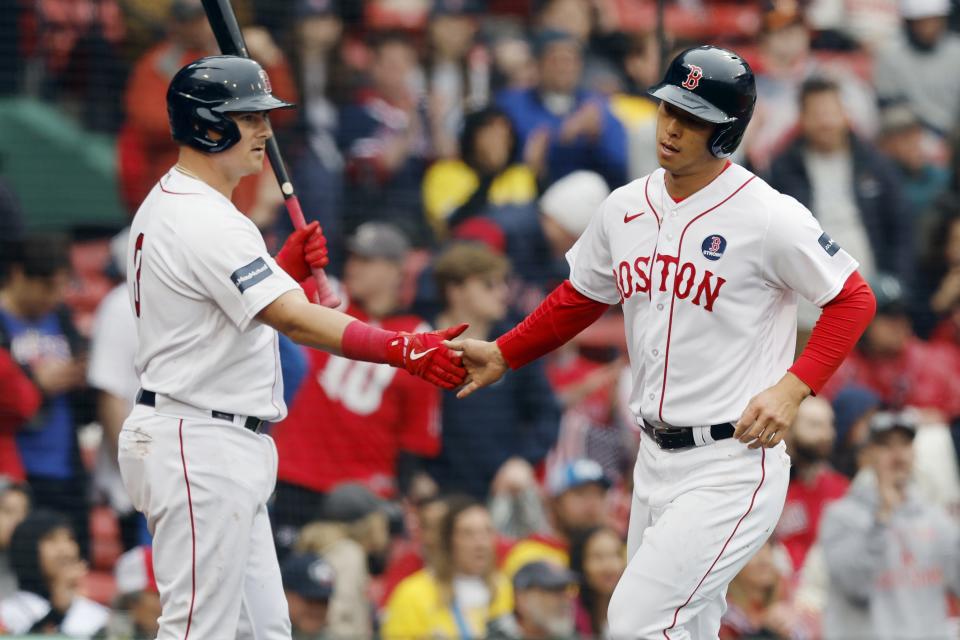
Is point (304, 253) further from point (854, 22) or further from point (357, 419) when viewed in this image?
point (854, 22)

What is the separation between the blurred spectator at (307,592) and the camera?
6656 mm

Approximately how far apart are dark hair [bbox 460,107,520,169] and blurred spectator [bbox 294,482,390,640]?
7.36ft

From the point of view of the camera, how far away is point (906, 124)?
927 cm

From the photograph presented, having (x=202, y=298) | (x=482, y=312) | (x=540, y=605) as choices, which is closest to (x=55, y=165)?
(x=482, y=312)

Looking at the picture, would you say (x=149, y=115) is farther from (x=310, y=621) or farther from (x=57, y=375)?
(x=310, y=621)

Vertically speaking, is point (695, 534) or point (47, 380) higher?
point (695, 534)

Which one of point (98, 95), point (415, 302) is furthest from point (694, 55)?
point (98, 95)

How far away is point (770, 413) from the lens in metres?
4.39

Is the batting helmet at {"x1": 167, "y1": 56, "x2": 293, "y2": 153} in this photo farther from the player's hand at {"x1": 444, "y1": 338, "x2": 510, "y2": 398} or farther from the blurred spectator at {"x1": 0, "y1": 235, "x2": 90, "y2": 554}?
the blurred spectator at {"x1": 0, "y1": 235, "x2": 90, "y2": 554}

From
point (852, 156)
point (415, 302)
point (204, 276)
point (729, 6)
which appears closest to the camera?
point (204, 276)

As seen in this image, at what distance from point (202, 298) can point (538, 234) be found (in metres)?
3.88

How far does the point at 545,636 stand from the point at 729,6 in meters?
5.00

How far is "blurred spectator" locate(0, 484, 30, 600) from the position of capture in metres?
7.00

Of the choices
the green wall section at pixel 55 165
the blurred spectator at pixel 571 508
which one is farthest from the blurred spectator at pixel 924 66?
the green wall section at pixel 55 165
